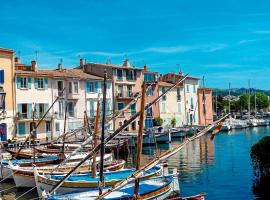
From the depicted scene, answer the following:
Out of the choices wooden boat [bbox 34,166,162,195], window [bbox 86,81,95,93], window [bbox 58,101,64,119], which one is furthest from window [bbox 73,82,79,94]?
wooden boat [bbox 34,166,162,195]

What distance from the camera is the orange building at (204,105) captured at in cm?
10606

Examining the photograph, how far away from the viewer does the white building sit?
65.4m

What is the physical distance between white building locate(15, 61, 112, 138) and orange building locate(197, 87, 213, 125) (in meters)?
33.3

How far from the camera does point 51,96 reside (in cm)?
7031

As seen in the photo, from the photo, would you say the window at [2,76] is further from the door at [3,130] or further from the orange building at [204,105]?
the orange building at [204,105]

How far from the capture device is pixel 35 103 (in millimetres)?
67500

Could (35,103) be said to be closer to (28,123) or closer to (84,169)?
(28,123)

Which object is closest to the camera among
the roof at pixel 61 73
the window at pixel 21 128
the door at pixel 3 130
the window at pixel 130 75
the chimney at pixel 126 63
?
the door at pixel 3 130

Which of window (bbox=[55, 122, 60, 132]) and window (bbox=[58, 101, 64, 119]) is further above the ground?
window (bbox=[58, 101, 64, 119])

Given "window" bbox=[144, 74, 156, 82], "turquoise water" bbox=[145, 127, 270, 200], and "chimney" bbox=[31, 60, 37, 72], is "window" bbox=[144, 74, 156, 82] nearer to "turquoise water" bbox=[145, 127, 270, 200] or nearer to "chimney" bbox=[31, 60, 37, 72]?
"chimney" bbox=[31, 60, 37, 72]

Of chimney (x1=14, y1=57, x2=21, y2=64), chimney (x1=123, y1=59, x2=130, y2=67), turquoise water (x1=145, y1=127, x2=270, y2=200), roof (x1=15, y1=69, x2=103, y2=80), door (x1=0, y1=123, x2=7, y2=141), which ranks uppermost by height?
chimney (x1=123, y1=59, x2=130, y2=67)

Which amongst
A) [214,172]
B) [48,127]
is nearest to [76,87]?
[48,127]

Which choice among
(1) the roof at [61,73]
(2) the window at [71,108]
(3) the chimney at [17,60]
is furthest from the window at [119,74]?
(3) the chimney at [17,60]

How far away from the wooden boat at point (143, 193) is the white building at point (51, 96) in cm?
3683
